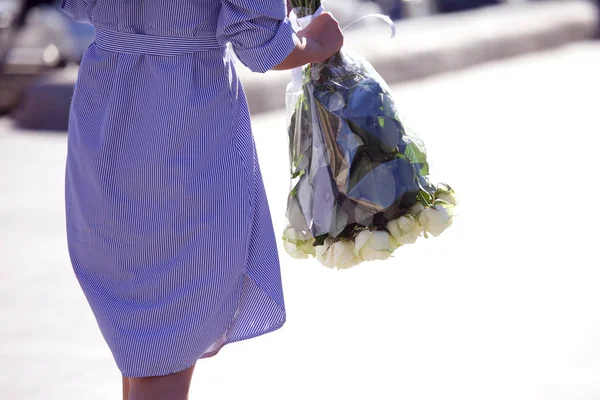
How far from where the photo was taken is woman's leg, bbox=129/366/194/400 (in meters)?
2.38

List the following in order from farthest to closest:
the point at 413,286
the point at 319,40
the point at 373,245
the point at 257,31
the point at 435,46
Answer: the point at 435,46 → the point at 413,286 → the point at 373,245 → the point at 319,40 → the point at 257,31

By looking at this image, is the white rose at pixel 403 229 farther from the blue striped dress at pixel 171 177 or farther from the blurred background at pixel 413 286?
the blue striped dress at pixel 171 177

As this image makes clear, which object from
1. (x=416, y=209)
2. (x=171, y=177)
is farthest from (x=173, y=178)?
(x=416, y=209)

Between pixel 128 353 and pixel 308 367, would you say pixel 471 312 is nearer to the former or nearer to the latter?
pixel 308 367

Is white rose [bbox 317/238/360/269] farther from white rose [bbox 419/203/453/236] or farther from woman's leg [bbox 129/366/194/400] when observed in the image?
woman's leg [bbox 129/366/194/400]

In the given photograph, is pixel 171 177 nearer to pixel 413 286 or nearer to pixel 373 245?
pixel 373 245

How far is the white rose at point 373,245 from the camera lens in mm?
2604

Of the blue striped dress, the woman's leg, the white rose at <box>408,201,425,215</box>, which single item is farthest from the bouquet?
the woman's leg

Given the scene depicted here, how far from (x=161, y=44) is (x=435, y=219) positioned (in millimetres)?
852

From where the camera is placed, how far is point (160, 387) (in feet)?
7.83

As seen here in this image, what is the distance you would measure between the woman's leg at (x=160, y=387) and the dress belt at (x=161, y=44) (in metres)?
0.75

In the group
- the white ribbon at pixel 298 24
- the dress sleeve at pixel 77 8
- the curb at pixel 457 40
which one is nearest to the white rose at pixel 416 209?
the white ribbon at pixel 298 24

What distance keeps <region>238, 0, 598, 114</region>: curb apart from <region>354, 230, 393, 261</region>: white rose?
20.1ft

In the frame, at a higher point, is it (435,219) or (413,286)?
(435,219)
